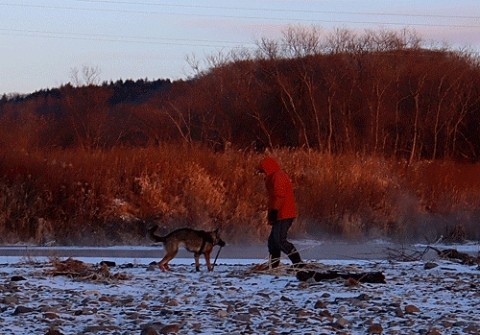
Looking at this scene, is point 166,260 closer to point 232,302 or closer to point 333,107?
point 232,302

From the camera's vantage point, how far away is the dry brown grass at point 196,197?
24938 millimetres

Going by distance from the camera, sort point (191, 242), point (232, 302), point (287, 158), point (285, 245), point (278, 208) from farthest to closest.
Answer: point (287, 158), point (191, 242), point (278, 208), point (285, 245), point (232, 302)

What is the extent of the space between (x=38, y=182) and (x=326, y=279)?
15.0m

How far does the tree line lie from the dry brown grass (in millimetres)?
17610

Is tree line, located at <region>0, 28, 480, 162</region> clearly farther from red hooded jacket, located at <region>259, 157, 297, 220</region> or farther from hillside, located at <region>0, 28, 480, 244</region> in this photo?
red hooded jacket, located at <region>259, 157, 297, 220</region>

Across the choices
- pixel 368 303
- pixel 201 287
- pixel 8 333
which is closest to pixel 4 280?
pixel 201 287

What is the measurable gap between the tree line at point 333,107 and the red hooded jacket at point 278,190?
31483 millimetres

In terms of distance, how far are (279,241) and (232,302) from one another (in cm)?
389

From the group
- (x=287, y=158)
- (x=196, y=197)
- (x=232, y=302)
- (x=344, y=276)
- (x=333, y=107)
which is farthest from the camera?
(x=333, y=107)

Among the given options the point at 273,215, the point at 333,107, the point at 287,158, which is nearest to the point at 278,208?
the point at 273,215

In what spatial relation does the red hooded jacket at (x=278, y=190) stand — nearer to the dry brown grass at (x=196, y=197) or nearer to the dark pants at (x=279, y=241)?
the dark pants at (x=279, y=241)

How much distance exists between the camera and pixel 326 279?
12516 mm

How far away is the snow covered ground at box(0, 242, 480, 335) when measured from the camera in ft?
29.8

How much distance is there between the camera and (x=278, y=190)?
575 inches
